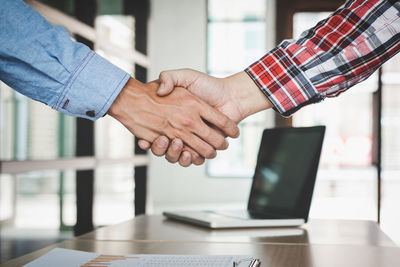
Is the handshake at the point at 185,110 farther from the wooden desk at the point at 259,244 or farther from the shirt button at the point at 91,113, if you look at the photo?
the wooden desk at the point at 259,244

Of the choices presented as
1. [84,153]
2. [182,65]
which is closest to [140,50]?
[182,65]

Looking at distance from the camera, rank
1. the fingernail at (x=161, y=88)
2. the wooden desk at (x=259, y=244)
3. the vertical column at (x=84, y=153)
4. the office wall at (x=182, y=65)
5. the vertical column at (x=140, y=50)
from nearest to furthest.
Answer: the wooden desk at (x=259, y=244) → the fingernail at (x=161, y=88) → the vertical column at (x=84, y=153) → the vertical column at (x=140, y=50) → the office wall at (x=182, y=65)

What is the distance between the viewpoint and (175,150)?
51.5 inches

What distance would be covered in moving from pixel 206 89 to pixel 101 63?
1.03 feet

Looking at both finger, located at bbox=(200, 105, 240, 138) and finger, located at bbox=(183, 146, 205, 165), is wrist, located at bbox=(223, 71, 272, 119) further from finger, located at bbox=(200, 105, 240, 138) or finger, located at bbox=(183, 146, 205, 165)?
finger, located at bbox=(183, 146, 205, 165)

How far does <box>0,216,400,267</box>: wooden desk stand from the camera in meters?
0.80

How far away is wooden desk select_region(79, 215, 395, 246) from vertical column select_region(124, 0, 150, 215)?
317 centimetres

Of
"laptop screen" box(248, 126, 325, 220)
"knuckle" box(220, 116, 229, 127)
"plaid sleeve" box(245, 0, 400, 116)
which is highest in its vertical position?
"plaid sleeve" box(245, 0, 400, 116)

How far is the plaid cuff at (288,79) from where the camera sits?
3.85ft

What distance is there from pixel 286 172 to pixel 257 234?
0.99 ft

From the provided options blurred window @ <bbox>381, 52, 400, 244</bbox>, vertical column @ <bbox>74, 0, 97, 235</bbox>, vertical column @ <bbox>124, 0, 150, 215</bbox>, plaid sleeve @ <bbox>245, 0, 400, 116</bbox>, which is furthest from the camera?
blurred window @ <bbox>381, 52, 400, 244</bbox>

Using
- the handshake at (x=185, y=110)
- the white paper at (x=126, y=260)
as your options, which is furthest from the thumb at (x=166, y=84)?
the white paper at (x=126, y=260)

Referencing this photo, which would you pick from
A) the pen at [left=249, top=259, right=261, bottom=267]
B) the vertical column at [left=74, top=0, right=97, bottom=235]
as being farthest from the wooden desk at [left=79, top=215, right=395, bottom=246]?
the vertical column at [left=74, top=0, right=97, bottom=235]

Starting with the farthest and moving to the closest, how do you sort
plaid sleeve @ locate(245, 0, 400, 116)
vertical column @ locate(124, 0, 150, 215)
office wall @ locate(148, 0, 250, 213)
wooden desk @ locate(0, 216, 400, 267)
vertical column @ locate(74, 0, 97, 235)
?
1. office wall @ locate(148, 0, 250, 213)
2. vertical column @ locate(124, 0, 150, 215)
3. vertical column @ locate(74, 0, 97, 235)
4. plaid sleeve @ locate(245, 0, 400, 116)
5. wooden desk @ locate(0, 216, 400, 267)
